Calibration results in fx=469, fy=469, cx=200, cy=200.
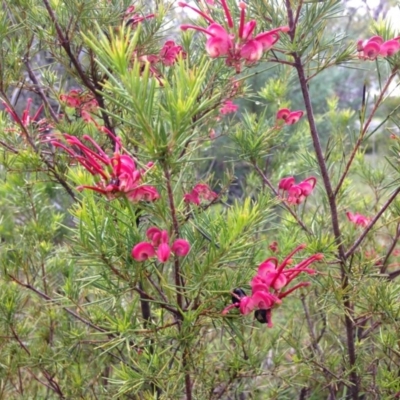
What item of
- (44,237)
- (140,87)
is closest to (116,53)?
(140,87)

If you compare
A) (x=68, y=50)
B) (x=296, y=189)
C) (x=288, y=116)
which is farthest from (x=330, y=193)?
(x=68, y=50)

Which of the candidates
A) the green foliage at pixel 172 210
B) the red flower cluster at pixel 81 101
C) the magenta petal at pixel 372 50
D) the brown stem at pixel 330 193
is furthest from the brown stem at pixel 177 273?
the red flower cluster at pixel 81 101

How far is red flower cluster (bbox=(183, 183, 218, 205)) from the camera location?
777 millimetres

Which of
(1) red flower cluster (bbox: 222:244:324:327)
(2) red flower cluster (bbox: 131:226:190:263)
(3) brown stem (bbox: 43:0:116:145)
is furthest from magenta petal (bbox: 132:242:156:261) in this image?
(3) brown stem (bbox: 43:0:116:145)

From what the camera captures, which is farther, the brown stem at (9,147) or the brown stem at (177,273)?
the brown stem at (9,147)

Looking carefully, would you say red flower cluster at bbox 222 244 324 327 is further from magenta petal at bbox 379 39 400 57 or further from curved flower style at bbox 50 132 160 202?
magenta petal at bbox 379 39 400 57

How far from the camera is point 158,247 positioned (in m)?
0.53

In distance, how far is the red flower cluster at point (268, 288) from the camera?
54 centimetres

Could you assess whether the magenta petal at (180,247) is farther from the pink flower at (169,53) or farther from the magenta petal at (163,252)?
the pink flower at (169,53)

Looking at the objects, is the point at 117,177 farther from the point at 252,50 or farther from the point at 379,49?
the point at 379,49

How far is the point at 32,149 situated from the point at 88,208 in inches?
13.1

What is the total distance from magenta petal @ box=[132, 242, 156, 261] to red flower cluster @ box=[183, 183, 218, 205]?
0.23 m

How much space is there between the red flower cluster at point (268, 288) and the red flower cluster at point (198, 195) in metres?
0.21

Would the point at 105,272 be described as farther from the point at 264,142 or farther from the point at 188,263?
the point at 264,142
